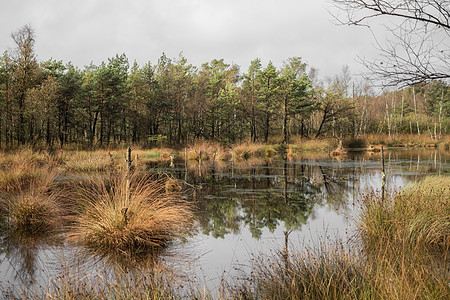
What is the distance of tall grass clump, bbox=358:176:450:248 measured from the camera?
16.3 feet

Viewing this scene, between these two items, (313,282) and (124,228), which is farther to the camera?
(124,228)

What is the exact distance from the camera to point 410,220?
510 centimetres

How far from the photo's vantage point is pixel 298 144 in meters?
35.8

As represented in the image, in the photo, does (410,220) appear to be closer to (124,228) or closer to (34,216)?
(124,228)

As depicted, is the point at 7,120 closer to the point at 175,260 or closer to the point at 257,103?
the point at 257,103

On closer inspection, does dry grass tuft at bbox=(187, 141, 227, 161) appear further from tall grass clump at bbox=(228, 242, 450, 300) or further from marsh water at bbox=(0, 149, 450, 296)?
tall grass clump at bbox=(228, 242, 450, 300)

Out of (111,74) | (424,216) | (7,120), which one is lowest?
(424,216)

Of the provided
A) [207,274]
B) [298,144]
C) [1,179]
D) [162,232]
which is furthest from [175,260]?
[298,144]

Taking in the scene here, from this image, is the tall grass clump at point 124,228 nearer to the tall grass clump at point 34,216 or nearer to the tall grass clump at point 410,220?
the tall grass clump at point 34,216

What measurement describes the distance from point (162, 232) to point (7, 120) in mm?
26775

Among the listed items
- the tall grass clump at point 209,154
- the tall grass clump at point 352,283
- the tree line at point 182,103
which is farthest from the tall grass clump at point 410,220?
the tree line at point 182,103

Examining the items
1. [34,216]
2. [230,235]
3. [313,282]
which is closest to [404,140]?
[230,235]

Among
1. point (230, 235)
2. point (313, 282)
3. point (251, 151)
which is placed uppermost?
point (251, 151)

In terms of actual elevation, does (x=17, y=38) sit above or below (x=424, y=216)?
above
